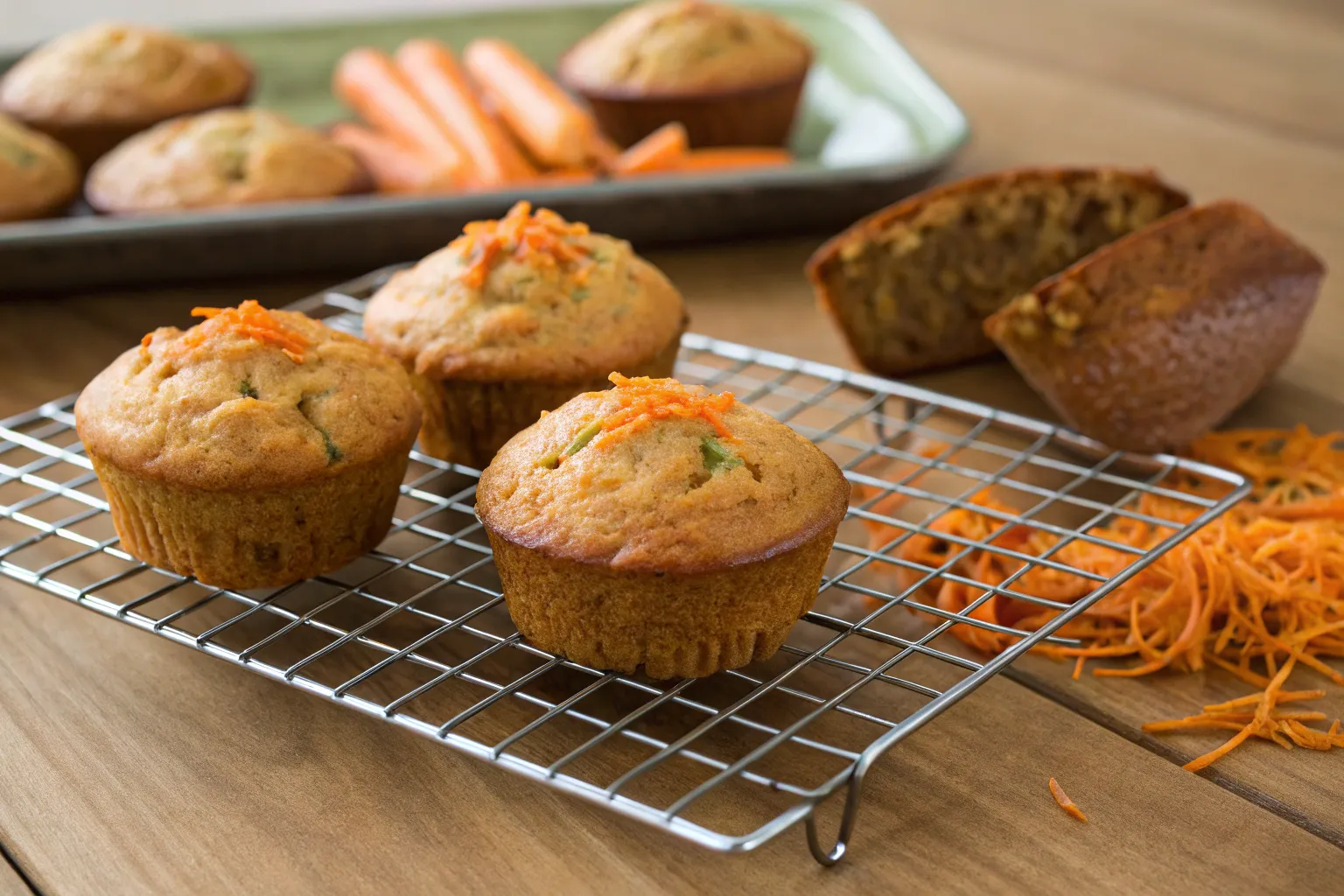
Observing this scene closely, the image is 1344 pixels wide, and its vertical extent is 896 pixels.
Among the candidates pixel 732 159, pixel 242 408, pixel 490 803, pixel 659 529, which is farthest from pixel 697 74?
pixel 490 803

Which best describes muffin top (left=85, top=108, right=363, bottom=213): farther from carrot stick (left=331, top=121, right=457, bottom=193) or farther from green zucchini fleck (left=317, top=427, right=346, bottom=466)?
green zucchini fleck (left=317, top=427, right=346, bottom=466)

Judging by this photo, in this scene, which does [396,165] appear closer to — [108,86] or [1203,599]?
[108,86]

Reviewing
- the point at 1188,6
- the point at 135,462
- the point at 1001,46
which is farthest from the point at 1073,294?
the point at 1188,6

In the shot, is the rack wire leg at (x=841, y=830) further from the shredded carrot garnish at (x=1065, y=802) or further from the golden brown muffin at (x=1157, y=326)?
the golden brown muffin at (x=1157, y=326)

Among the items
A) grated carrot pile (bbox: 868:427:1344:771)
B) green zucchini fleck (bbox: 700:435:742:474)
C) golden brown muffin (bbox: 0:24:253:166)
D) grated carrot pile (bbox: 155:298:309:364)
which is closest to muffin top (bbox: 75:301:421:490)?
grated carrot pile (bbox: 155:298:309:364)

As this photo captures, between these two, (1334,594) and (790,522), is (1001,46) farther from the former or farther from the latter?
(790,522)

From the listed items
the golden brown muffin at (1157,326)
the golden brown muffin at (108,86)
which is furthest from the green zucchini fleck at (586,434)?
the golden brown muffin at (108,86)
